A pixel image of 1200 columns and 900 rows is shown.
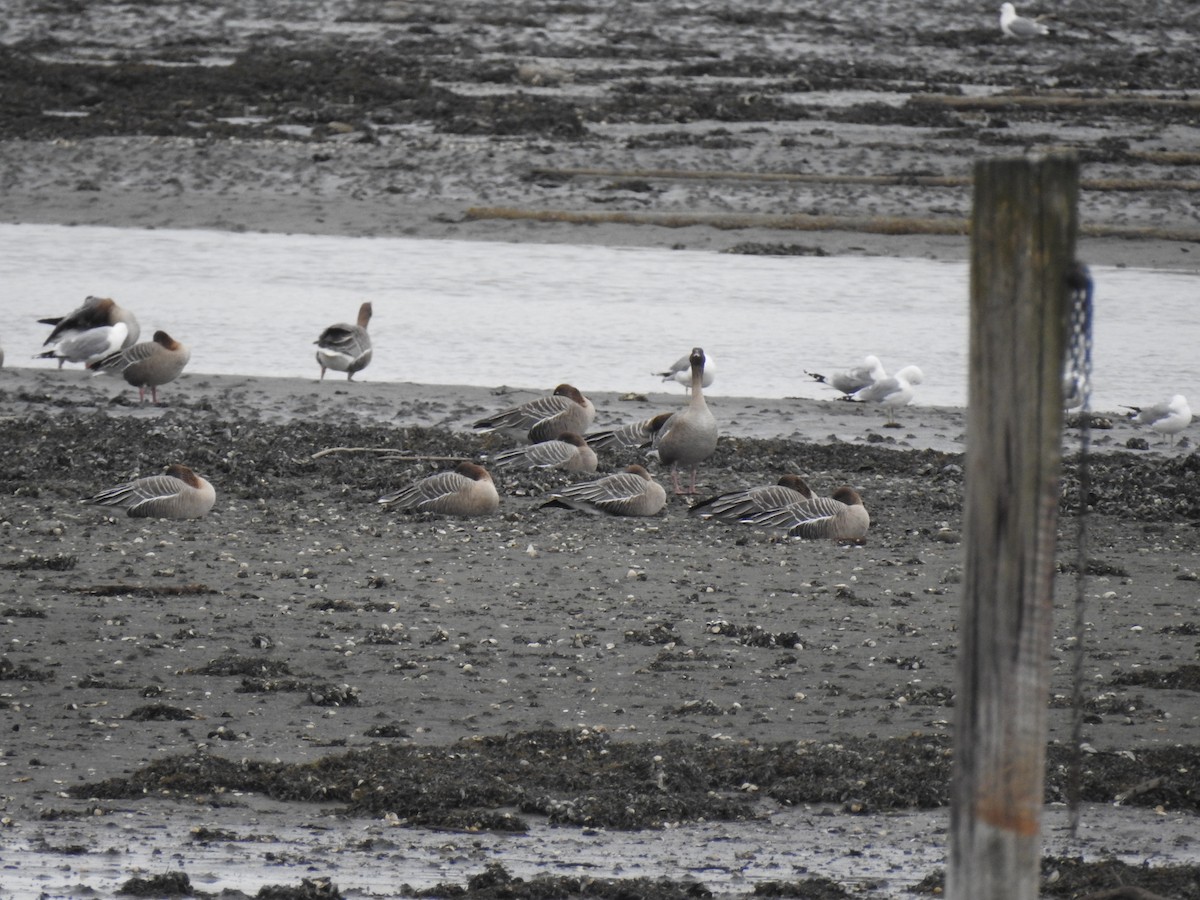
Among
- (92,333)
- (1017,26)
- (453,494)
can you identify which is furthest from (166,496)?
(1017,26)

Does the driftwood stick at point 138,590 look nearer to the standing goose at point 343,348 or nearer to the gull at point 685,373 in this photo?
the standing goose at point 343,348

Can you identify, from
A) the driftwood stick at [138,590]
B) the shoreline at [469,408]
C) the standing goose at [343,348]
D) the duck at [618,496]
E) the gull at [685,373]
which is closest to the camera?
the driftwood stick at [138,590]

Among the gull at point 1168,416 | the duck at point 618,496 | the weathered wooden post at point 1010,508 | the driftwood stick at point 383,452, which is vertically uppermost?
the weathered wooden post at point 1010,508

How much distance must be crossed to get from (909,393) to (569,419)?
3.14 metres

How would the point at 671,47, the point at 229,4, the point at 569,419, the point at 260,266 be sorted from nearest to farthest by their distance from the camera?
the point at 569,419, the point at 260,266, the point at 671,47, the point at 229,4

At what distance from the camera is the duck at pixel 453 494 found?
452 inches

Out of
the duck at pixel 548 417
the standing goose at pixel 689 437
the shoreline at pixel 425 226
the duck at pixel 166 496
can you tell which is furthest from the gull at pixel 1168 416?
the shoreline at pixel 425 226

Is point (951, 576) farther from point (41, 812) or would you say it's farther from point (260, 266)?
point (260, 266)

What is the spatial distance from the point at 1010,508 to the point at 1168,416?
33.3 feet

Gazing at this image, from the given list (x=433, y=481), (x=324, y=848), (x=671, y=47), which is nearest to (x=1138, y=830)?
(x=324, y=848)

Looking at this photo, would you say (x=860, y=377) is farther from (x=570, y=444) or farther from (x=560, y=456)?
(x=560, y=456)

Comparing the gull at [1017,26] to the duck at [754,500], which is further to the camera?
the gull at [1017,26]

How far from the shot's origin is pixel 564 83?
3008 centimetres

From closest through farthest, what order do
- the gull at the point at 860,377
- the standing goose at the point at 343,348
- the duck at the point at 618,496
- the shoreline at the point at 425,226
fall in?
1. the duck at the point at 618,496
2. the gull at the point at 860,377
3. the standing goose at the point at 343,348
4. the shoreline at the point at 425,226
